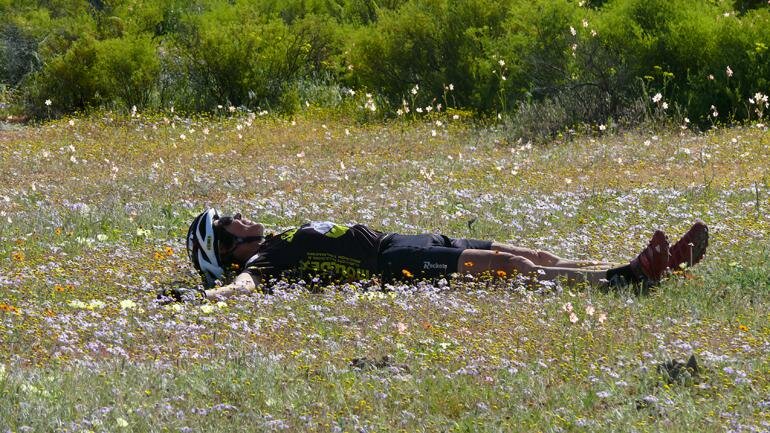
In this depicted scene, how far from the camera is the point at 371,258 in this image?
8289 mm

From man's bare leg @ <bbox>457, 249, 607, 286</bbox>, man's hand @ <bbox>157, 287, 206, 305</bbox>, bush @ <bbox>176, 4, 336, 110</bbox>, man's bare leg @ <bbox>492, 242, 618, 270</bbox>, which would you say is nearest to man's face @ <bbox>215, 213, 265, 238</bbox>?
man's hand @ <bbox>157, 287, 206, 305</bbox>

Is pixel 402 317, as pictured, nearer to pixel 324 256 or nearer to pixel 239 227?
pixel 324 256

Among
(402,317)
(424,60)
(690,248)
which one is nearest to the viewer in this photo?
(402,317)

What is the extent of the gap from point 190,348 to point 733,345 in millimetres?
2671

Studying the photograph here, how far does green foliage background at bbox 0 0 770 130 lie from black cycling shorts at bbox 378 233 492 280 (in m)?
8.33

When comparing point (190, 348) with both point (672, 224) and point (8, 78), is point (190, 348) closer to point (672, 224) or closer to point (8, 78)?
point (672, 224)

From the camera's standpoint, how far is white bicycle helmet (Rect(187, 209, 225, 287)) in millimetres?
8641

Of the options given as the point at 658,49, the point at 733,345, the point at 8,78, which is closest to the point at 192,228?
the point at 733,345

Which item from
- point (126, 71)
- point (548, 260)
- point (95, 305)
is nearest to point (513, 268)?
point (548, 260)

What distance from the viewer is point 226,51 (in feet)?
67.9

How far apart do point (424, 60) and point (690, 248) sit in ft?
42.3

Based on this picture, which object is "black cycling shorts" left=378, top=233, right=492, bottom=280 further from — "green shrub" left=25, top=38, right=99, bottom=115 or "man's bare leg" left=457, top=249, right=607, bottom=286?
"green shrub" left=25, top=38, right=99, bottom=115

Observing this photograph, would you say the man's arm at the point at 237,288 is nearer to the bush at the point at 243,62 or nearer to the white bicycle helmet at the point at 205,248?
the white bicycle helmet at the point at 205,248

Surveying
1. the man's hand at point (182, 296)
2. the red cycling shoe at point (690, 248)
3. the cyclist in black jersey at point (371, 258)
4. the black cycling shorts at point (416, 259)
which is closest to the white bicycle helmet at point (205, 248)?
the cyclist in black jersey at point (371, 258)
